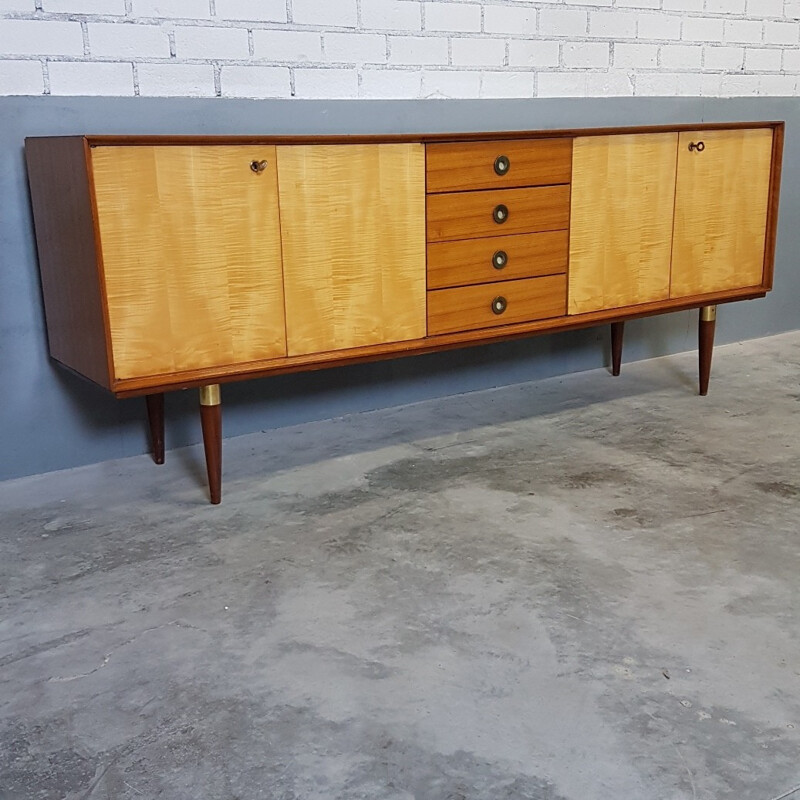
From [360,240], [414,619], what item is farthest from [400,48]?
[414,619]

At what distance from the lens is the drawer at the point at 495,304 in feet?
8.19

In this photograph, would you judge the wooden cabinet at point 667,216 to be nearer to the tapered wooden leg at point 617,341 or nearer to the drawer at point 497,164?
the drawer at point 497,164

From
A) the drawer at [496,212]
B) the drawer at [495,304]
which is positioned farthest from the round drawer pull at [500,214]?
the drawer at [495,304]

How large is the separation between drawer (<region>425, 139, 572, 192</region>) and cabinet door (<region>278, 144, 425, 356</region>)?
2.2 inches

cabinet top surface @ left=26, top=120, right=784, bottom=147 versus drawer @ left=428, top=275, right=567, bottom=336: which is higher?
cabinet top surface @ left=26, top=120, right=784, bottom=147

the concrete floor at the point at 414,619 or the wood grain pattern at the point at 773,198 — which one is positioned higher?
the wood grain pattern at the point at 773,198

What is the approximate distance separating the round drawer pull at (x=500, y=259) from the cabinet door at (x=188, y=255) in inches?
23.9

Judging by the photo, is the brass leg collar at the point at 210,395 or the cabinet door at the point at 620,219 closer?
the brass leg collar at the point at 210,395

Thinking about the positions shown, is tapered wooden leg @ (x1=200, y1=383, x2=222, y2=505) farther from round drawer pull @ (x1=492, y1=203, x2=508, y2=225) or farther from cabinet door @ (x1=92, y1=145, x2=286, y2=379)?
round drawer pull @ (x1=492, y1=203, x2=508, y2=225)

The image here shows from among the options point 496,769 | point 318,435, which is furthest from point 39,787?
point 318,435

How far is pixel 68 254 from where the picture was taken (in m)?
2.16

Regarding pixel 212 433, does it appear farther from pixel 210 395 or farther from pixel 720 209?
pixel 720 209

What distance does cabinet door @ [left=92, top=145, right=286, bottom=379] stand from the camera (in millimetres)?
1990

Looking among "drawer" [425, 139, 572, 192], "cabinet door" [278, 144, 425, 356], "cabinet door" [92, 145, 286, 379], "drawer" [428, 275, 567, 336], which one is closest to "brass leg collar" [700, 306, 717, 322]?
"drawer" [428, 275, 567, 336]
